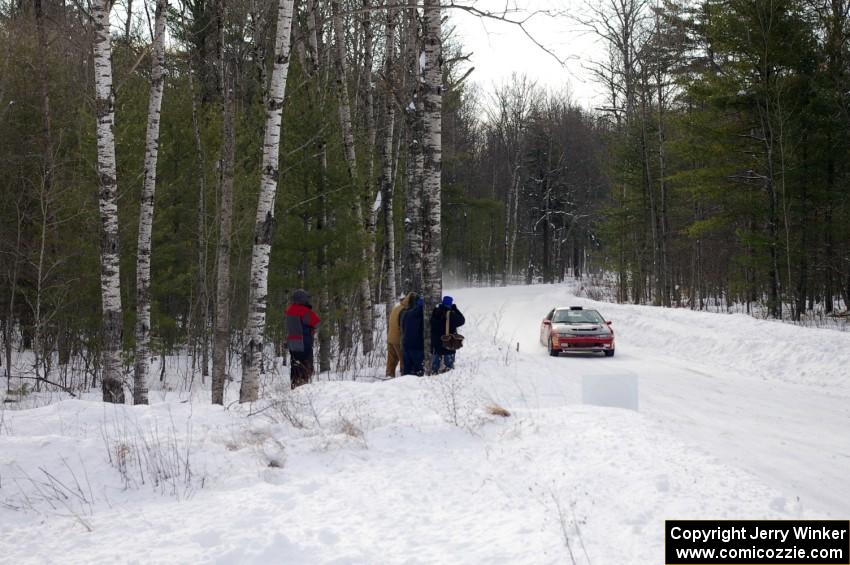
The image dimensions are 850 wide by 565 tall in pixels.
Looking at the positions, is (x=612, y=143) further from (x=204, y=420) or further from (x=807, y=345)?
(x=204, y=420)

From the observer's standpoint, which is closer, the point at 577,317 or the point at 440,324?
the point at 440,324

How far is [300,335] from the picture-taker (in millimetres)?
13148

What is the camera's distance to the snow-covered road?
24.0 feet

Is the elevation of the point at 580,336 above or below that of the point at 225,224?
below

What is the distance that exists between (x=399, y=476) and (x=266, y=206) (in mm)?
5931

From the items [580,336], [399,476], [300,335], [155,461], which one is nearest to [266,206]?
[300,335]

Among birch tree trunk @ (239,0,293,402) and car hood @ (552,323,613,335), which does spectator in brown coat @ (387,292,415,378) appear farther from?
car hood @ (552,323,613,335)

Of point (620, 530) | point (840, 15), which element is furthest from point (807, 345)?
point (840, 15)

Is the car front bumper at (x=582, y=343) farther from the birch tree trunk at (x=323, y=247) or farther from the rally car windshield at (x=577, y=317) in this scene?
the birch tree trunk at (x=323, y=247)

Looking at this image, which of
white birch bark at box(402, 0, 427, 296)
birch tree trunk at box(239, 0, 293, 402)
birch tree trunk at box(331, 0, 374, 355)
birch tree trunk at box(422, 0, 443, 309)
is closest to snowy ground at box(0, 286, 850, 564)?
birch tree trunk at box(239, 0, 293, 402)

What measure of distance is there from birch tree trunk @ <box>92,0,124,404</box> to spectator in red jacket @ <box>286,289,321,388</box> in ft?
10.3

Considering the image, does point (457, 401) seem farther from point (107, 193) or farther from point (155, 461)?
point (107, 193)

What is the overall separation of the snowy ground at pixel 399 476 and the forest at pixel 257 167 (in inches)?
144

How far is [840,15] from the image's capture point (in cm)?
2384
